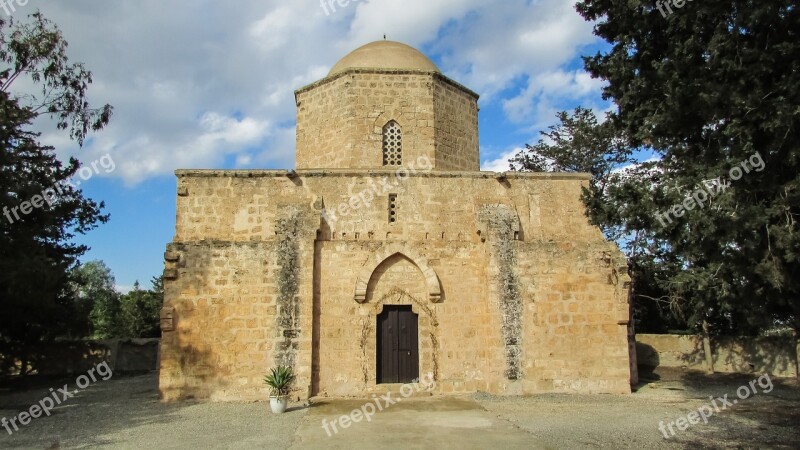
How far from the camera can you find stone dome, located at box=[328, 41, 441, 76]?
1597cm

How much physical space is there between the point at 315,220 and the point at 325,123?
3882mm

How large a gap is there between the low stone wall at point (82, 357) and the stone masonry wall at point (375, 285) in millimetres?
10615

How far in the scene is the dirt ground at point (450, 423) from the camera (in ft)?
28.0

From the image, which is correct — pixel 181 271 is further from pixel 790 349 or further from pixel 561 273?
pixel 790 349

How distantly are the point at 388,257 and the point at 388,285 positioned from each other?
0.70 metres

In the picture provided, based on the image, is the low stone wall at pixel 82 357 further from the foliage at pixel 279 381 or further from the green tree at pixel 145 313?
the foliage at pixel 279 381

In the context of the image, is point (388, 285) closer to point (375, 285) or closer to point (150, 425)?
point (375, 285)

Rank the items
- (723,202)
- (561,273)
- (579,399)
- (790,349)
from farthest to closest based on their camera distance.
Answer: (790,349)
(561,273)
(579,399)
(723,202)

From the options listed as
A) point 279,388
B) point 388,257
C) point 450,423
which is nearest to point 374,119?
point 388,257

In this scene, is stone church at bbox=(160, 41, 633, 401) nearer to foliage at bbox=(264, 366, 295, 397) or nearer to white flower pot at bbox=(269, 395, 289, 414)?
foliage at bbox=(264, 366, 295, 397)

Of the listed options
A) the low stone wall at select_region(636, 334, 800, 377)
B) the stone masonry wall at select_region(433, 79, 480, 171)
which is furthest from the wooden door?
the low stone wall at select_region(636, 334, 800, 377)

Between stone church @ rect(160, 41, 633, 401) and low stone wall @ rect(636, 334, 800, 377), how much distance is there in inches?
315

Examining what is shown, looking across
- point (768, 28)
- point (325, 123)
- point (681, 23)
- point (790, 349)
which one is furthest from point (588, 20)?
point (790, 349)

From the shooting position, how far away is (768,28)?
6602mm
